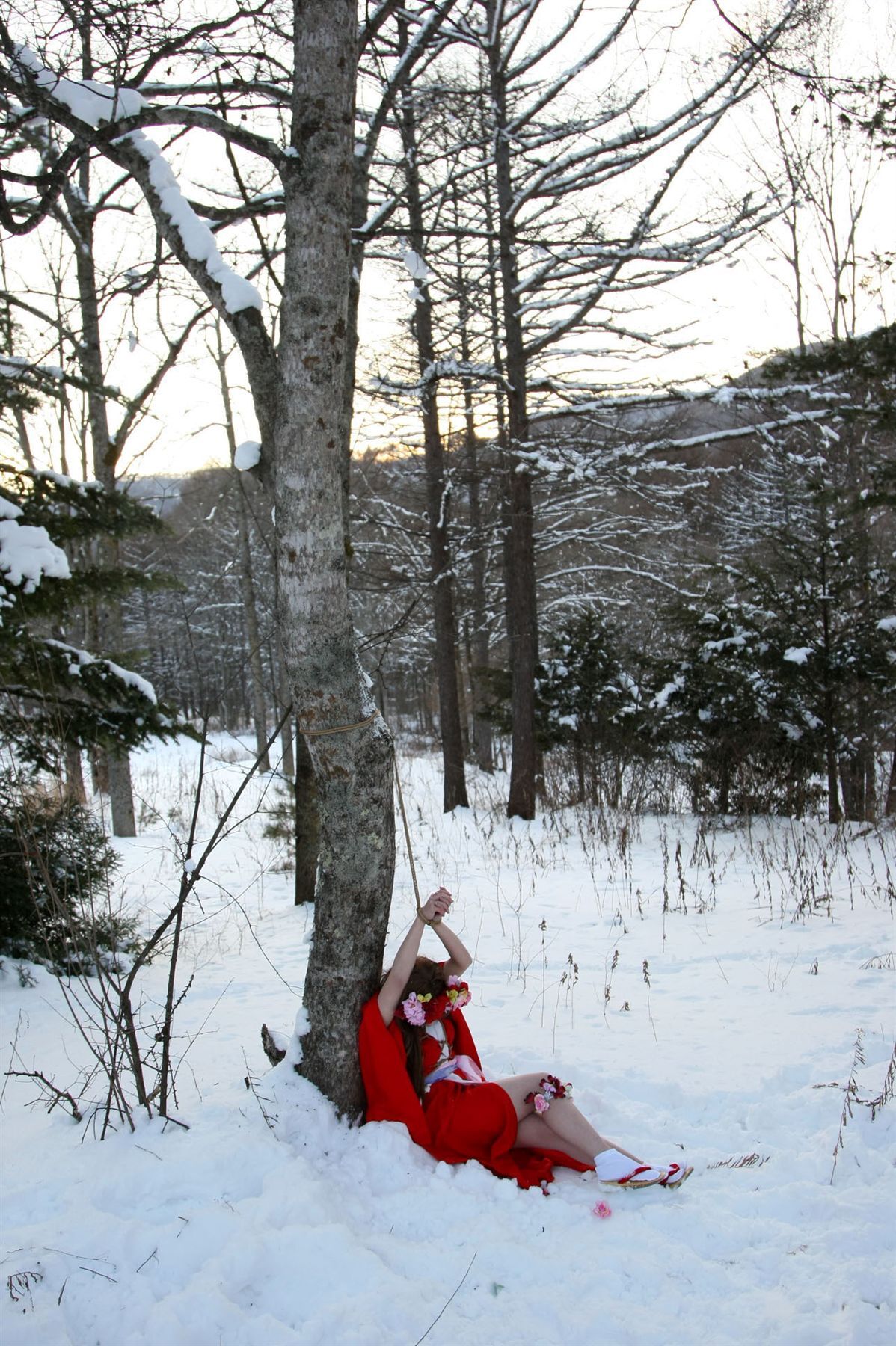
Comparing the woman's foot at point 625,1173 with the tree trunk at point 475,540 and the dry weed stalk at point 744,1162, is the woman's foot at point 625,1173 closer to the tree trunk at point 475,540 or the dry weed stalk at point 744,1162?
the dry weed stalk at point 744,1162

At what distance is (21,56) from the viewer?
3.42m

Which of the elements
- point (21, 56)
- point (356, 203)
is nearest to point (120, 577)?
point (21, 56)

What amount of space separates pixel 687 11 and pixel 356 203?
368cm

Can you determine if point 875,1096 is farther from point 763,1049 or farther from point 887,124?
point 887,124

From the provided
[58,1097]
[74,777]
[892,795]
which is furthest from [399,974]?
[892,795]

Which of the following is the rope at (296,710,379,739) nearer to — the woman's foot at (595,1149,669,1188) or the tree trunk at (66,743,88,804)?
the woman's foot at (595,1149,669,1188)

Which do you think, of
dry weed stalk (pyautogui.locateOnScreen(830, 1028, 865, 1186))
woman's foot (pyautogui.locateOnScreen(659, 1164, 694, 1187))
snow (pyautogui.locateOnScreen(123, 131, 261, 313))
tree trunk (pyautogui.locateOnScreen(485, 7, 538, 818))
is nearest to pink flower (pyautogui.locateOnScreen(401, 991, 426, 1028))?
woman's foot (pyautogui.locateOnScreen(659, 1164, 694, 1187))

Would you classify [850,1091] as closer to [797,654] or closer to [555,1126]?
[555,1126]

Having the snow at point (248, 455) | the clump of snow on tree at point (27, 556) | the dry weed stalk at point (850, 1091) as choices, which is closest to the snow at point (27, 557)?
the clump of snow on tree at point (27, 556)

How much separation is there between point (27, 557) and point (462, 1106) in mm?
3350

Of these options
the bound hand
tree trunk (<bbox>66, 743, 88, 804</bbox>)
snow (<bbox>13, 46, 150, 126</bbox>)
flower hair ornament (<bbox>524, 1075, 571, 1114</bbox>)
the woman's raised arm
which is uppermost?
snow (<bbox>13, 46, 150, 126</bbox>)

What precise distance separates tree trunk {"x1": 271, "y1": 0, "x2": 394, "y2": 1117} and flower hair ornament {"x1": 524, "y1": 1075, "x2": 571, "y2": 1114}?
0.62 meters

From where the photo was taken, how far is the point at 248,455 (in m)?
3.18

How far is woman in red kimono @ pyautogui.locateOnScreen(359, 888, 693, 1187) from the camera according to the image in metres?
2.89
